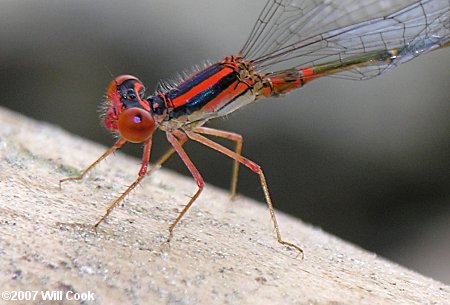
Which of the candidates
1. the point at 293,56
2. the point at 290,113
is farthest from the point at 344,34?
the point at 290,113

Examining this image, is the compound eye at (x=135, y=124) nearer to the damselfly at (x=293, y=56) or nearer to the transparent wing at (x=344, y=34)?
the damselfly at (x=293, y=56)

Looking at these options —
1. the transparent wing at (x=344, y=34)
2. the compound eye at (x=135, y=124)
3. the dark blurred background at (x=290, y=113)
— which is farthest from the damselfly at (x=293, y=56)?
the dark blurred background at (x=290, y=113)

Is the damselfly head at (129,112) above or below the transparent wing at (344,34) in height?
below

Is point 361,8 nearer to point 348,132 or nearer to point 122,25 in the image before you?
point 348,132

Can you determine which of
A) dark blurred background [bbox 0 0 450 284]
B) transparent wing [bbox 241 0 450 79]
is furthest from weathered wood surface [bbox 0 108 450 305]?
dark blurred background [bbox 0 0 450 284]

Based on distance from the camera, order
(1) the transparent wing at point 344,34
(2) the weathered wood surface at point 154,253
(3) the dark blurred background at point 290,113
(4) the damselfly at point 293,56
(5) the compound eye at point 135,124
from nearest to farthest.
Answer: (2) the weathered wood surface at point 154,253 < (5) the compound eye at point 135,124 < (4) the damselfly at point 293,56 < (1) the transparent wing at point 344,34 < (3) the dark blurred background at point 290,113

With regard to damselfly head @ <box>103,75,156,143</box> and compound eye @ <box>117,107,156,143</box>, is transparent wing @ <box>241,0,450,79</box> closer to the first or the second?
damselfly head @ <box>103,75,156,143</box>
